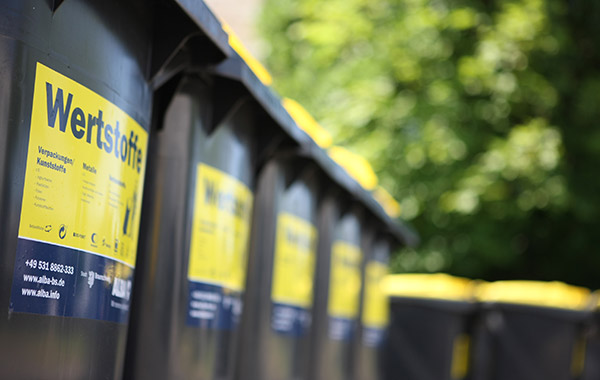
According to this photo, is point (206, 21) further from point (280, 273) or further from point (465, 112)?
point (465, 112)

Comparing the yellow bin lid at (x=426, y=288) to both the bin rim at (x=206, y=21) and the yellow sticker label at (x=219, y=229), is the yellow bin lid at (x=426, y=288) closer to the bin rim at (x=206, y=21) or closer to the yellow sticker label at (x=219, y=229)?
the yellow sticker label at (x=219, y=229)

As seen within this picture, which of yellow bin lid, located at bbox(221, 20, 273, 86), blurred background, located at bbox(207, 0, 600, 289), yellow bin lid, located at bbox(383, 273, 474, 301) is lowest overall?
yellow bin lid, located at bbox(383, 273, 474, 301)

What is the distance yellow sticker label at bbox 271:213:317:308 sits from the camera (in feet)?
17.5

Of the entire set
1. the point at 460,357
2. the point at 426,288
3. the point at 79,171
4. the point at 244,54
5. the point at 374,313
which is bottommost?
the point at 460,357

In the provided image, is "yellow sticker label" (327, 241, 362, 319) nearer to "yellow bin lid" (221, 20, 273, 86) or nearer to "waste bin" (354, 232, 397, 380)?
"waste bin" (354, 232, 397, 380)

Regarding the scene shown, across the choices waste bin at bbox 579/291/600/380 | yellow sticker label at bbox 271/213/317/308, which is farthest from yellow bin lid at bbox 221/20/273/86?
waste bin at bbox 579/291/600/380

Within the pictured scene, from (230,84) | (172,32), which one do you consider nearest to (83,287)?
(172,32)

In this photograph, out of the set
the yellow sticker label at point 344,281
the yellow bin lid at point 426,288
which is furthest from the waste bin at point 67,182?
the yellow bin lid at point 426,288

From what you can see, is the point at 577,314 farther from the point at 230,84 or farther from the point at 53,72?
the point at 53,72

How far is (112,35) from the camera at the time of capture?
3.05 meters

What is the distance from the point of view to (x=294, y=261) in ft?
18.3

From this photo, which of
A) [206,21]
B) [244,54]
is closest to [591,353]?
[244,54]

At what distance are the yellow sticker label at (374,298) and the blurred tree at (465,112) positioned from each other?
6.80m

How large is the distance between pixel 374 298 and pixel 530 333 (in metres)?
2.98
